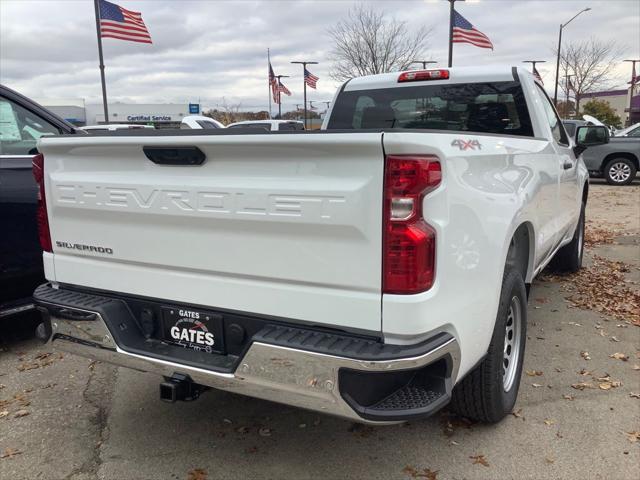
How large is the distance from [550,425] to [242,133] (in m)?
2.33

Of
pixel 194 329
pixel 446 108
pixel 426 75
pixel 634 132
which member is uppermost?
pixel 426 75

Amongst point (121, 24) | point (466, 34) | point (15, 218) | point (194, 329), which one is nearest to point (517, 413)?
point (194, 329)

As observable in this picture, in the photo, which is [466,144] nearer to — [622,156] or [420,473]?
[420,473]

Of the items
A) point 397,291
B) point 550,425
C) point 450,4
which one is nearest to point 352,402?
point 397,291

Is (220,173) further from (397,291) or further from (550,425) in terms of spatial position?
(550,425)

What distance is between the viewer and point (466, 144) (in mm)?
2342

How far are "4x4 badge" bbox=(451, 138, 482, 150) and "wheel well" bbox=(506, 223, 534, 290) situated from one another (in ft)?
2.69

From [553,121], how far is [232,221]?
3.35 meters

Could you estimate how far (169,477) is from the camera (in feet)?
9.10

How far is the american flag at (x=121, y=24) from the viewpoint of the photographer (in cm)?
1383

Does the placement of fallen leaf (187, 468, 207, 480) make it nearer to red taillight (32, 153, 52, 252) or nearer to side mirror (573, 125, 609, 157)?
red taillight (32, 153, 52, 252)

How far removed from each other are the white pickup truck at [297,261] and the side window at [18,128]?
1.84m

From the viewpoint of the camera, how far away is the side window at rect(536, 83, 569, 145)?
A: 14.8ft

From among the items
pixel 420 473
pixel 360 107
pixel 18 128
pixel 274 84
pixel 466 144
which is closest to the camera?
pixel 466 144
